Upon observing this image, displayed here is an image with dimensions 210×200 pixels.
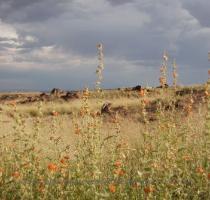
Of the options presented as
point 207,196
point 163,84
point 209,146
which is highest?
point 163,84

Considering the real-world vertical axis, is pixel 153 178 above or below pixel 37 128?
below

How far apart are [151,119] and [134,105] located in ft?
19.4

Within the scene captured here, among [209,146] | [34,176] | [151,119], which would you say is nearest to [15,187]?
[34,176]

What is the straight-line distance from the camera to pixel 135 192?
23.5ft

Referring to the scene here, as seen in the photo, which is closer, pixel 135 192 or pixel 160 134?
pixel 135 192

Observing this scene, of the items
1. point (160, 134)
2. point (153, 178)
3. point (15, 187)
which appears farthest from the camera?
point (160, 134)

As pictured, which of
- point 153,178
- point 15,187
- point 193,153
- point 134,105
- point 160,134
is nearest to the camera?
point 153,178

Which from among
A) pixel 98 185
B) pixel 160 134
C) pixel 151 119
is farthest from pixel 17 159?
pixel 151 119

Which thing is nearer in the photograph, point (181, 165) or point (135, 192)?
point (135, 192)

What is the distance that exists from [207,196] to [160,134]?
49.1 inches

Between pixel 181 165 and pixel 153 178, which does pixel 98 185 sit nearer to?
pixel 153 178

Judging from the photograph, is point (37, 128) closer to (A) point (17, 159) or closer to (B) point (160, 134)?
(A) point (17, 159)

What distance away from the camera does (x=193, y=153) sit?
9016 mm

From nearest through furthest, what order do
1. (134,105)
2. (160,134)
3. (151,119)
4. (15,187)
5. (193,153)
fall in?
(15,187) → (160,134) → (193,153) → (151,119) → (134,105)
